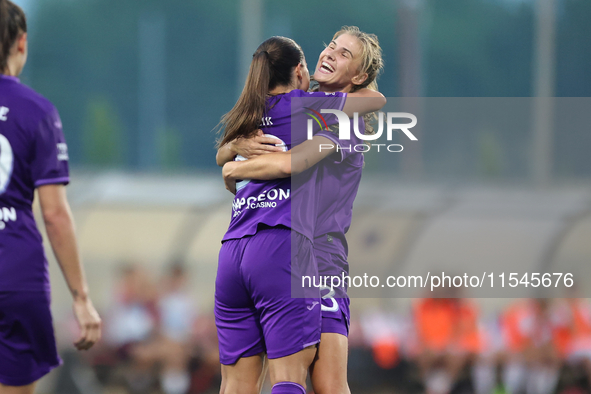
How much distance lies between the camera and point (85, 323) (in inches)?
112

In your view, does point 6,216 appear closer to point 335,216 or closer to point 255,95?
point 255,95

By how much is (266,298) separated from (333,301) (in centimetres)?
43

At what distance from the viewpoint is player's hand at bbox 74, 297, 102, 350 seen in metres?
2.84

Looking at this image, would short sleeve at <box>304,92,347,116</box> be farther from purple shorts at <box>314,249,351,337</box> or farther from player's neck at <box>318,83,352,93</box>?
purple shorts at <box>314,249,351,337</box>

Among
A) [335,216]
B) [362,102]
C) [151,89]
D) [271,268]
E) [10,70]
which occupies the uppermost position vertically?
[10,70]

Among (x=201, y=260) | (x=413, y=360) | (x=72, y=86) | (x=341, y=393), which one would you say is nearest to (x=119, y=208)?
(x=201, y=260)

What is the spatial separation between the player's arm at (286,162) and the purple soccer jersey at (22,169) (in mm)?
808

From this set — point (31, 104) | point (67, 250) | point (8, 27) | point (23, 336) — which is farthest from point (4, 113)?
point (23, 336)

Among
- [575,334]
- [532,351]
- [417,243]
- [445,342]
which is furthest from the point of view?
[417,243]

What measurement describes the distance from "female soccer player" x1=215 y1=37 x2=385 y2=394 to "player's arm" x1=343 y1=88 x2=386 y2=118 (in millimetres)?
12

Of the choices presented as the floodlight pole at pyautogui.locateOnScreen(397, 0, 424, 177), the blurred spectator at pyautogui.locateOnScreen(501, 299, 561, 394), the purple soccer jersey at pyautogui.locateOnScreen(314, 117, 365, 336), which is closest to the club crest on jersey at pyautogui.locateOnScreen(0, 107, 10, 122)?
the purple soccer jersey at pyautogui.locateOnScreen(314, 117, 365, 336)

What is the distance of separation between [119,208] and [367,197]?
146 inches

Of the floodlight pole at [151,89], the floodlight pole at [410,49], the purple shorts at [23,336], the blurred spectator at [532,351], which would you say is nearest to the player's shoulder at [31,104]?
the purple shorts at [23,336]

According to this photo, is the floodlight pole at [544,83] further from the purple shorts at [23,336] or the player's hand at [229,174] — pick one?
the purple shorts at [23,336]
